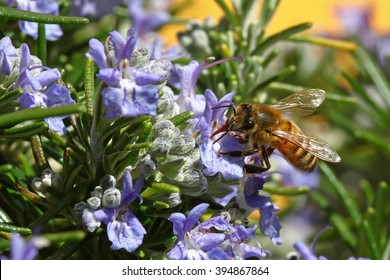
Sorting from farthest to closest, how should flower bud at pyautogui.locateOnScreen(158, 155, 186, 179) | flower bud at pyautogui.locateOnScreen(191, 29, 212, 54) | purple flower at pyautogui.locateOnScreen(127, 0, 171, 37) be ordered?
purple flower at pyautogui.locateOnScreen(127, 0, 171, 37)
flower bud at pyautogui.locateOnScreen(191, 29, 212, 54)
flower bud at pyautogui.locateOnScreen(158, 155, 186, 179)

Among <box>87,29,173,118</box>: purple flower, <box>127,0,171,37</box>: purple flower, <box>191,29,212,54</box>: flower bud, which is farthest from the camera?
<box>127,0,171,37</box>: purple flower

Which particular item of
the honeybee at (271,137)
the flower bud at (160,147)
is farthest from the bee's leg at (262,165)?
the flower bud at (160,147)

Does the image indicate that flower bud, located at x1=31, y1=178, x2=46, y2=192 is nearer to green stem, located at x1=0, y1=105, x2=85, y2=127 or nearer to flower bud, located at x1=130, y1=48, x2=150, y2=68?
green stem, located at x1=0, y1=105, x2=85, y2=127

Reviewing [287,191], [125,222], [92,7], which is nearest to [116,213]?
[125,222]

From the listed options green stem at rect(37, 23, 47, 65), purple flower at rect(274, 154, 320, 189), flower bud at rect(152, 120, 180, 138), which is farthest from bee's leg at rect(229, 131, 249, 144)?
purple flower at rect(274, 154, 320, 189)

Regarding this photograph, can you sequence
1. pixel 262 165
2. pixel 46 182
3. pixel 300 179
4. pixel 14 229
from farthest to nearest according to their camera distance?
pixel 300 179 < pixel 262 165 < pixel 46 182 < pixel 14 229

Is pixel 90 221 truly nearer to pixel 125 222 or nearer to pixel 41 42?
pixel 125 222
